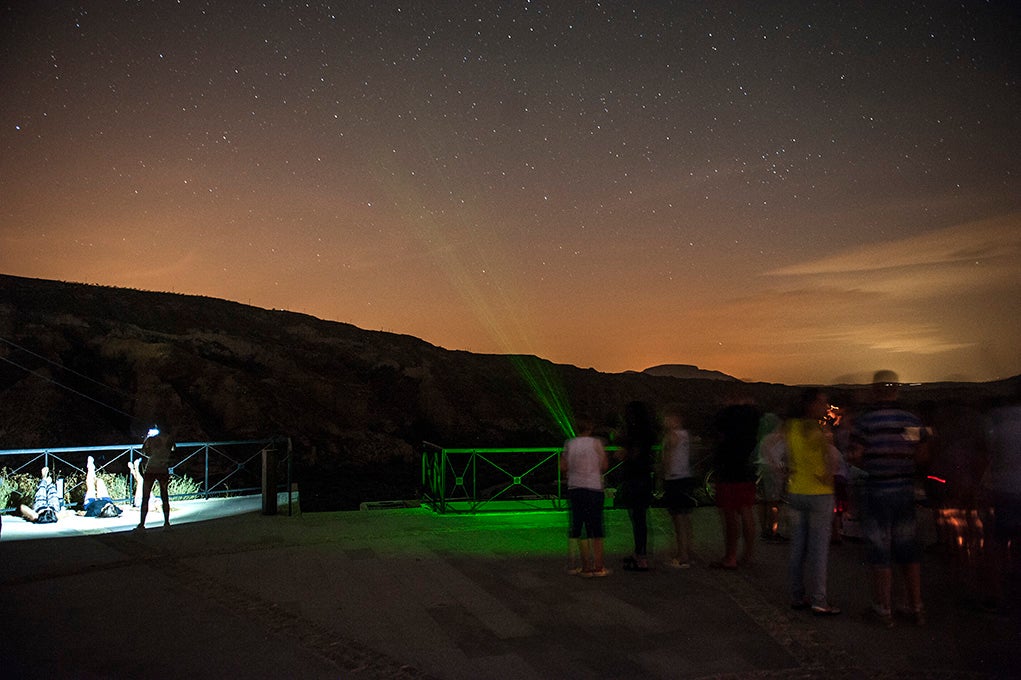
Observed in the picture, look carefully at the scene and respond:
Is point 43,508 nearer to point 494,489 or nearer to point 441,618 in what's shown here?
point 494,489

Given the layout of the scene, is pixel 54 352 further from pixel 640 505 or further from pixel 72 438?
pixel 640 505

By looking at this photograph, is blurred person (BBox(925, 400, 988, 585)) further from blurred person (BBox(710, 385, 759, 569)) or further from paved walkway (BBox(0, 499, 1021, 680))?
blurred person (BBox(710, 385, 759, 569))

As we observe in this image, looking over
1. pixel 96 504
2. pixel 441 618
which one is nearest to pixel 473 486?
pixel 96 504

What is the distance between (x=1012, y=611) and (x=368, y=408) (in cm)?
4668

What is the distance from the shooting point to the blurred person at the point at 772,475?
8367mm

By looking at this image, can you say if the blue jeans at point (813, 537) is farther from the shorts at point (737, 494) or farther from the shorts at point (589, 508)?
the shorts at point (589, 508)

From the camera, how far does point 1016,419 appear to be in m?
6.39

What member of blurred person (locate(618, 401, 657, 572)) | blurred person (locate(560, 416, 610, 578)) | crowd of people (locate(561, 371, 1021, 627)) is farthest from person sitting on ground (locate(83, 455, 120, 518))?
blurred person (locate(618, 401, 657, 572))

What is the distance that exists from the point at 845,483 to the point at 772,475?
1001 mm

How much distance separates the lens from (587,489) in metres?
7.77

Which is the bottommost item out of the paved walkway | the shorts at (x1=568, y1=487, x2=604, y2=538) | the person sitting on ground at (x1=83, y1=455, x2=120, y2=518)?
the paved walkway

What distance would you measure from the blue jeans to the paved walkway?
0.86 feet

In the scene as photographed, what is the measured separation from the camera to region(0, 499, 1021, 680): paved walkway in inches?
211

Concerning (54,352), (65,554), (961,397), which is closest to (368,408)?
(54,352)
